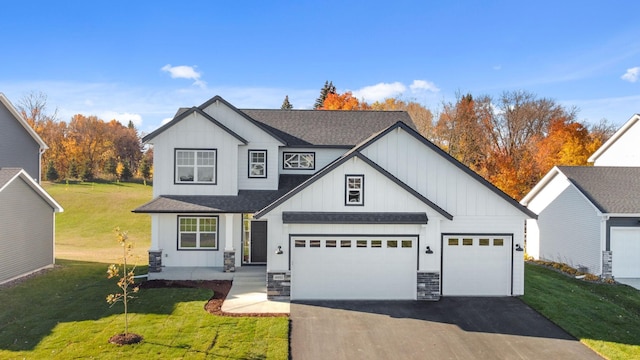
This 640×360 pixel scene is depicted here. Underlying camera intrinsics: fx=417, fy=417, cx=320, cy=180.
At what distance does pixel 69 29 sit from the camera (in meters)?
20.7

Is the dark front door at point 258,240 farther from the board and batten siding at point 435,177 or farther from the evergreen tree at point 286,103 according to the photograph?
the evergreen tree at point 286,103

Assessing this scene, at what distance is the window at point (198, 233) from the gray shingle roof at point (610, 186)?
16735 millimetres

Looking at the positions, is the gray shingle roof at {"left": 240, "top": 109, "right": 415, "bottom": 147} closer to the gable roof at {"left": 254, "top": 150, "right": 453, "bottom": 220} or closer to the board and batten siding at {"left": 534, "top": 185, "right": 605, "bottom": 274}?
the gable roof at {"left": 254, "top": 150, "right": 453, "bottom": 220}

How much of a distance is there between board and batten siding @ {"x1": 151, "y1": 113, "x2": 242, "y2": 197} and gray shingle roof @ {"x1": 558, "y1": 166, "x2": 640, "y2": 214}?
52.7 ft

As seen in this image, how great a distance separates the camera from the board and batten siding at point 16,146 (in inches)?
831

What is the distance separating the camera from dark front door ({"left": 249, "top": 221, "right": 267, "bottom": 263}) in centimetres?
1812

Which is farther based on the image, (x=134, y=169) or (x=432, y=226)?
(x=134, y=169)

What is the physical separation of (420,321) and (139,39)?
19568 millimetres

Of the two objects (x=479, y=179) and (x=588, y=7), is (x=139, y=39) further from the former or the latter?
(x=588, y=7)

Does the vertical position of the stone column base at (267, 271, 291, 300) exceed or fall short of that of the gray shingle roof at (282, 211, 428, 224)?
it falls short

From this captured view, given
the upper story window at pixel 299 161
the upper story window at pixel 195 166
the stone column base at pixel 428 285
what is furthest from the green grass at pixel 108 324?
the upper story window at pixel 299 161

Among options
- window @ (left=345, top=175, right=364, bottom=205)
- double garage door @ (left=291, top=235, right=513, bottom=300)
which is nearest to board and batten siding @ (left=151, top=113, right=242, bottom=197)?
double garage door @ (left=291, top=235, right=513, bottom=300)

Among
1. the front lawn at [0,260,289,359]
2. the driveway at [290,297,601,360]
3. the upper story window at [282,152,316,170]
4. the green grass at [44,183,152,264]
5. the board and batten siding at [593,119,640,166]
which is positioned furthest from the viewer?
the green grass at [44,183,152,264]

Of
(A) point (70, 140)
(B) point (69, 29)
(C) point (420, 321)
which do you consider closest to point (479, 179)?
(C) point (420, 321)
